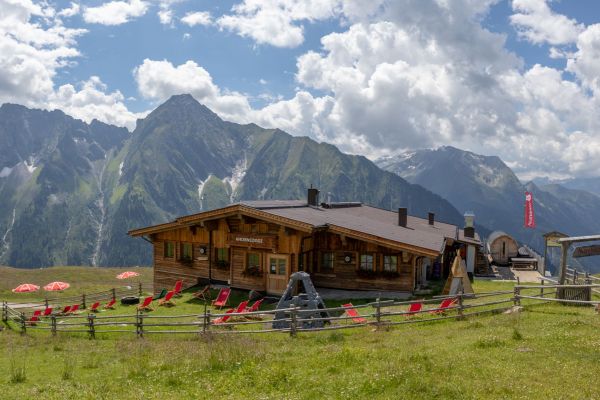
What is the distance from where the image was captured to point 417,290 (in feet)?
81.8

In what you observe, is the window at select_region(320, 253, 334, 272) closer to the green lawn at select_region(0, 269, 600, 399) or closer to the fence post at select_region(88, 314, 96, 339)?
the green lawn at select_region(0, 269, 600, 399)

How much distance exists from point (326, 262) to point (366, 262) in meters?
Answer: 2.45

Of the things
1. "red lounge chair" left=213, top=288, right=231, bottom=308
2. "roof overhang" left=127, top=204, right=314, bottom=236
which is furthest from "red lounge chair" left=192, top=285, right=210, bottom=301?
"roof overhang" left=127, top=204, right=314, bottom=236

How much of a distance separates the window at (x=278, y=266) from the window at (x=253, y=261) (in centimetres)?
97

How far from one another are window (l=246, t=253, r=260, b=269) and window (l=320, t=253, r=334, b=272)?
371 centimetres

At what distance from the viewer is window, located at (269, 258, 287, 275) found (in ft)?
83.6

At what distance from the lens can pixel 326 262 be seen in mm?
26953

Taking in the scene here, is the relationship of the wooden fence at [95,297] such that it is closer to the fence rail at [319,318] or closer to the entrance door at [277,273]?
the fence rail at [319,318]

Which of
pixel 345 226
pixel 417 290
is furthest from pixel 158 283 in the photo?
pixel 417 290

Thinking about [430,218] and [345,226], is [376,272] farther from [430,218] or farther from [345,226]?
[430,218]

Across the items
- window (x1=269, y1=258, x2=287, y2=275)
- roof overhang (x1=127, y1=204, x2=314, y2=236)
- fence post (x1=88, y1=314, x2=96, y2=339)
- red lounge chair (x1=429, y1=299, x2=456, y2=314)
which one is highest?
roof overhang (x1=127, y1=204, x2=314, y2=236)

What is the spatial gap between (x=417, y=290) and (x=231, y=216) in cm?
1110

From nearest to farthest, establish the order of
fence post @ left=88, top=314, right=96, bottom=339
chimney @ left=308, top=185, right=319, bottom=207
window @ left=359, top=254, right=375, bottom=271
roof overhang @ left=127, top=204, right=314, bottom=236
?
fence post @ left=88, top=314, right=96, bottom=339 → roof overhang @ left=127, top=204, right=314, bottom=236 → window @ left=359, top=254, right=375, bottom=271 → chimney @ left=308, top=185, right=319, bottom=207

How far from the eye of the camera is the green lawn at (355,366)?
29.9ft
